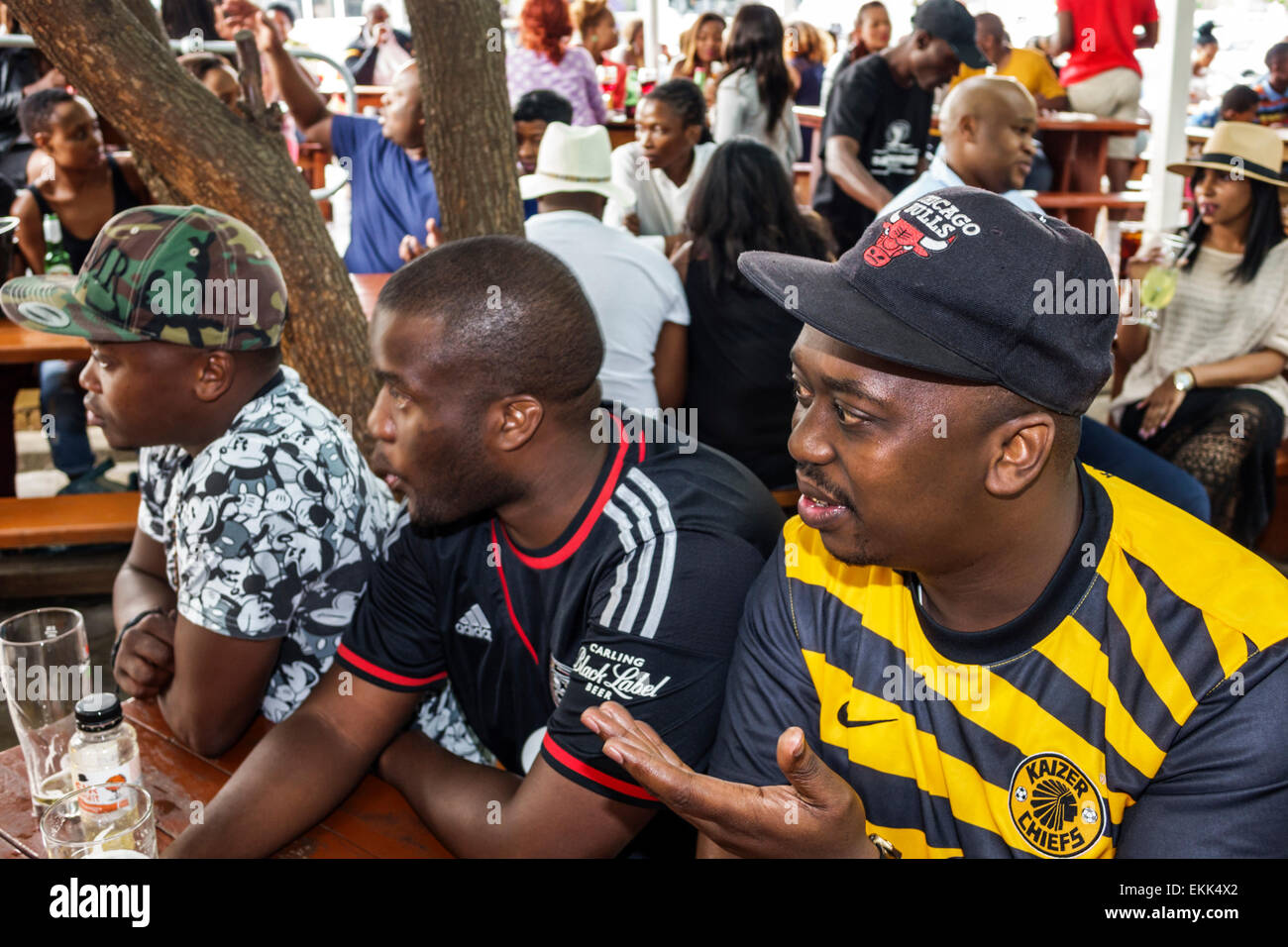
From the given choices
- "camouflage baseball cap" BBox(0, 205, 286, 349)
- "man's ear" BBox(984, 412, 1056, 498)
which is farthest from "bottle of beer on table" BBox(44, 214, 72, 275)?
"man's ear" BBox(984, 412, 1056, 498)

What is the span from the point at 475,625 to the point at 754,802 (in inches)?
28.4

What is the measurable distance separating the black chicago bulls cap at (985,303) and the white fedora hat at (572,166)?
8.99 feet

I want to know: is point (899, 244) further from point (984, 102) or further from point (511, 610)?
point (984, 102)

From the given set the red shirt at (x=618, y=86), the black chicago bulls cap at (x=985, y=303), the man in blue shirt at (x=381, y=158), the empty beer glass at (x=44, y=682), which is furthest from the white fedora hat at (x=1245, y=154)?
the red shirt at (x=618, y=86)

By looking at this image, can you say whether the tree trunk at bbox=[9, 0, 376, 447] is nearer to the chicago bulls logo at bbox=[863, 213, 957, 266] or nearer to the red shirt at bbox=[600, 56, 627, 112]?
the chicago bulls logo at bbox=[863, 213, 957, 266]

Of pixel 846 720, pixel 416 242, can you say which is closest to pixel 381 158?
pixel 416 242

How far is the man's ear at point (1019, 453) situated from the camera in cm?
138

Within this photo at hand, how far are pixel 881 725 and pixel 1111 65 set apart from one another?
25.2ft

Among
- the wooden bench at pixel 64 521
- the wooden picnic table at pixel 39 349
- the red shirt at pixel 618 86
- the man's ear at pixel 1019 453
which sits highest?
the red shirt at pixel 618 86

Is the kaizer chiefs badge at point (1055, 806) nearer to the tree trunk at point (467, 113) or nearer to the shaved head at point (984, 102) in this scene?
the tree trunk at point (467, 113)

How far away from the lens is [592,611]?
5.65 ft

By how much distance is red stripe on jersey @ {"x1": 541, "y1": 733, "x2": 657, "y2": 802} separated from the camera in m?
1.61

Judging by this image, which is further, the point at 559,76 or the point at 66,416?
the point at 559,76
